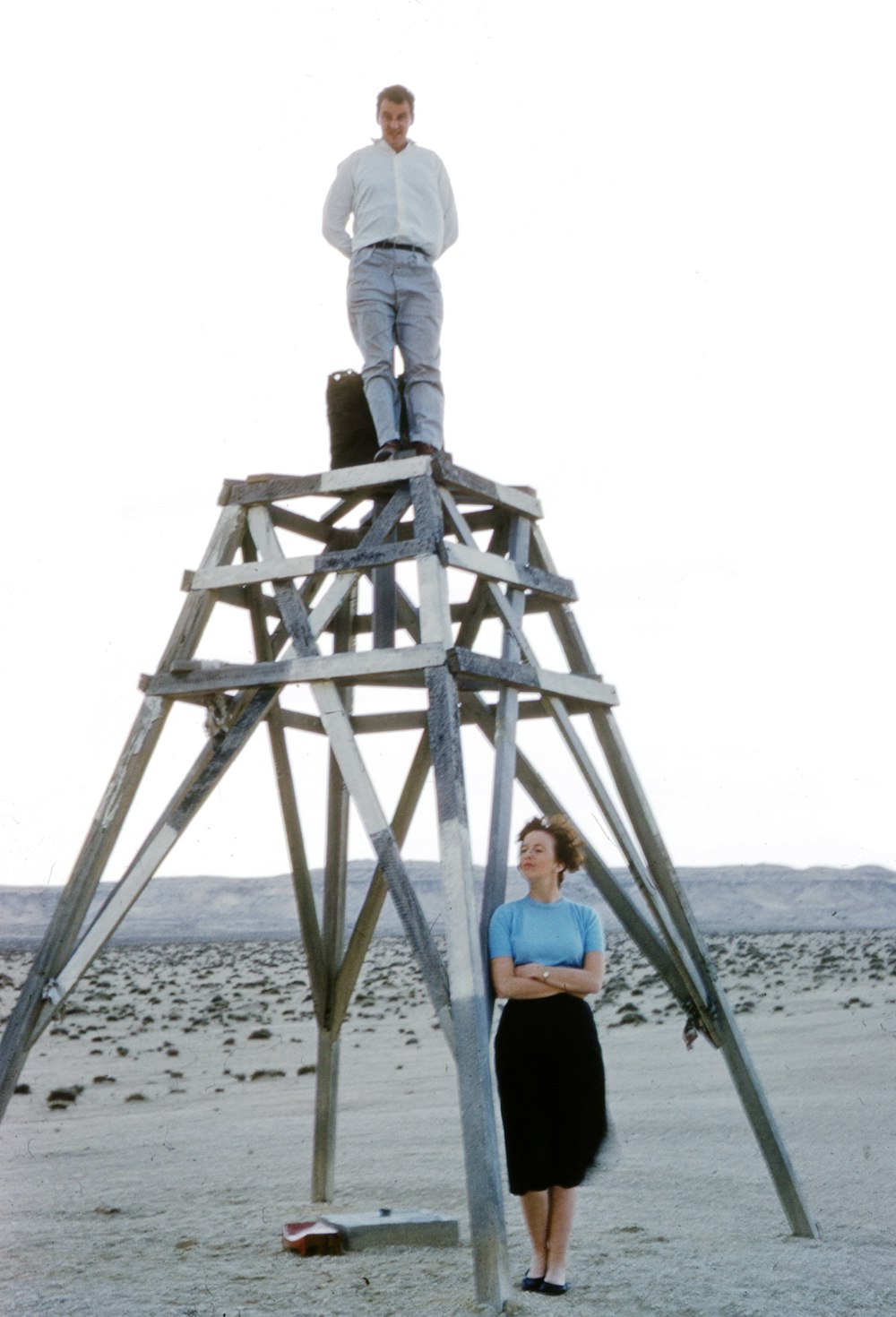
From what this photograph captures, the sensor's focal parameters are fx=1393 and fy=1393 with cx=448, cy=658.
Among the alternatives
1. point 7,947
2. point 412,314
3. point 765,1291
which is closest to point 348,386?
point 412,314

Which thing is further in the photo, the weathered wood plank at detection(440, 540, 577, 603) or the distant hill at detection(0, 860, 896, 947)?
the distant hill at detection(0, 860, 896, 947)

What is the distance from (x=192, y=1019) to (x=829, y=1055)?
11019 mm

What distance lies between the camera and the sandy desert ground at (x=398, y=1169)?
6.16 meters

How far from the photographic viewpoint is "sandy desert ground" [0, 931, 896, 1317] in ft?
20.2

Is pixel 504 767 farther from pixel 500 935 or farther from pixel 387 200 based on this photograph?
pixel 387 200

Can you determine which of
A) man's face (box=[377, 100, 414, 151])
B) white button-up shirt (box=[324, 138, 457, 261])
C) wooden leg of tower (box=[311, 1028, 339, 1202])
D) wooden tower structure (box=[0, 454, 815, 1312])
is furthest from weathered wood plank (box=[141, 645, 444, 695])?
man's face (box=[377, 100, 414, 151])

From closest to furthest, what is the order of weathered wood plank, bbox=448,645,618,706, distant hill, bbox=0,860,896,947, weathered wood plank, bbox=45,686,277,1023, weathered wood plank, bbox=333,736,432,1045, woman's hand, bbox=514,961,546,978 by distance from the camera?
woman's hand, bbox=514,961,546,978, weathered wood plank, bbox=448,645,618,706, weathered wood plank, bbox=45,686,277,1023, weathered wood plank, bbox=333,736,432,1045, distant hill, bbox=0,860,896,947

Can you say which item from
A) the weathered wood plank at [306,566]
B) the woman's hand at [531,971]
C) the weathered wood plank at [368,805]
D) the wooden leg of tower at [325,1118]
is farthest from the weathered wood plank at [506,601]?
the wooden leg of tower at [325,1118]

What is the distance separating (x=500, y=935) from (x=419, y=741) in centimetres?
246

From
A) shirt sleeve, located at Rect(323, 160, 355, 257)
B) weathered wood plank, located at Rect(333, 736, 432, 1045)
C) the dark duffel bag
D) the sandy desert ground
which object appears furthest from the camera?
weathered wood plank, located at Rect(333, 736, 432, 1045)

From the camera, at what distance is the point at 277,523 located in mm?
7848

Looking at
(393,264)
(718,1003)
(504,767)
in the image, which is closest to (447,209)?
(393,264)

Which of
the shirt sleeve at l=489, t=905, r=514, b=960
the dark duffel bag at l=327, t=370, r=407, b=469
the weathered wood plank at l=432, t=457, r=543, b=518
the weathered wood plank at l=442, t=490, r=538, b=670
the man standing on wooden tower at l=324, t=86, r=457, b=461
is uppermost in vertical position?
the man standing on wooden tower at l=324, t=86, r=457, b=461

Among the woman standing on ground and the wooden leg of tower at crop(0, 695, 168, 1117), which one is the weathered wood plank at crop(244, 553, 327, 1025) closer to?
the wooden leg of tower at crop(0, 695, 168, 1117)
